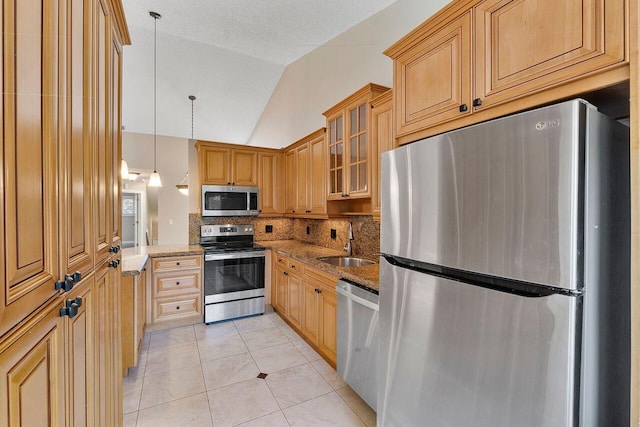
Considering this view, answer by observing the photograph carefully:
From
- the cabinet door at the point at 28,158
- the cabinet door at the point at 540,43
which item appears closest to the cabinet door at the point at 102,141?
the cabinet door at the point at 28,158

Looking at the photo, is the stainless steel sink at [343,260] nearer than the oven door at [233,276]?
Yes

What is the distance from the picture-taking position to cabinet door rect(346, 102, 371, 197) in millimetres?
2439

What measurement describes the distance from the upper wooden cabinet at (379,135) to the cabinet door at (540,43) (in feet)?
3.25

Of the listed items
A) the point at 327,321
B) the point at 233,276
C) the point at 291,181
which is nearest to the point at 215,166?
the point at 291,181

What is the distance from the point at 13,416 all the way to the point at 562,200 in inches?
52.8

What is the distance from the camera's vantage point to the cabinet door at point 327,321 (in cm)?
238

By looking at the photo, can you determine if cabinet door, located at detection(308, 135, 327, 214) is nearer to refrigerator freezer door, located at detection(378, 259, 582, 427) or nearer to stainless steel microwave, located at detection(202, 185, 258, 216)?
stainless steel microwave, located at detection(202, 185, 258, 216)

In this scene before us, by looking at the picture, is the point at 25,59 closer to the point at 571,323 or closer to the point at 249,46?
the point at 571,323

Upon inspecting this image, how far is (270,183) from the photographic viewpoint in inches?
161

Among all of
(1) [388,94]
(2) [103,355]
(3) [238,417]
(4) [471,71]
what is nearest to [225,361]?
(3) [238,417]

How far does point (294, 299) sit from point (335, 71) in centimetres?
257

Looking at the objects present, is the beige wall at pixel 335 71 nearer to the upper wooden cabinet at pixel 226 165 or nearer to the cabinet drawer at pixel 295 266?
the upper wooden cabinet at pixel 226 165

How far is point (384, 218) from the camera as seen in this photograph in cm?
155

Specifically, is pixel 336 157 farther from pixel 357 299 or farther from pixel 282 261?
pixel 357 299
